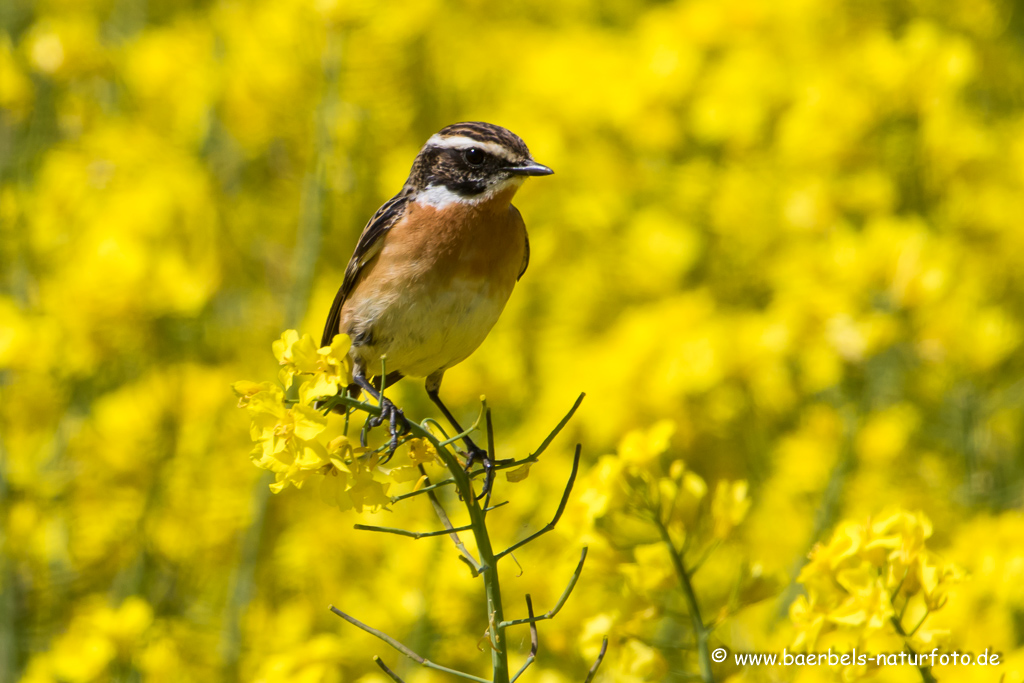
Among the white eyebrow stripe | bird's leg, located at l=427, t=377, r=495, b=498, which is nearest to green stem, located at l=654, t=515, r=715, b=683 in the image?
bird's leg, located at l=427, t=377, r=495, b=498

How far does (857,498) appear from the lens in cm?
485

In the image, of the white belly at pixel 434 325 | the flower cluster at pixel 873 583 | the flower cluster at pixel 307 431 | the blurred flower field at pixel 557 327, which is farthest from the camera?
the blurred flower field at pixel 557 327

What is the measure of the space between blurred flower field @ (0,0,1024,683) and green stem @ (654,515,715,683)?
0.02 metres

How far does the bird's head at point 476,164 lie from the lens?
10.7ft

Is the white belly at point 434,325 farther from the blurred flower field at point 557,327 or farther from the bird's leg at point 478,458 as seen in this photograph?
the blurred flower field at point 557,327

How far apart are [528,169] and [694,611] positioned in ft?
4.62

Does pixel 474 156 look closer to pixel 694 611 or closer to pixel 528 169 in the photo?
pixel 528 169

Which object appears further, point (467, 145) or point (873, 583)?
point (467, 145)

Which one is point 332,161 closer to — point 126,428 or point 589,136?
point 126,428

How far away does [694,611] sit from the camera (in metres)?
2.55

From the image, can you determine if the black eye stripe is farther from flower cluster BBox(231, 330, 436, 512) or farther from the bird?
flower cluster BBox(231, 330, 436, 512)

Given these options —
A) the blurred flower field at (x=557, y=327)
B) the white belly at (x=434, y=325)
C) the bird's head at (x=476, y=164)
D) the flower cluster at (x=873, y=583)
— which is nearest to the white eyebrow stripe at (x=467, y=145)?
the bird's head at (x=476, y=164)

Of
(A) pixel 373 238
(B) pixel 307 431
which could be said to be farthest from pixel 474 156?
(B) pixel 307 431

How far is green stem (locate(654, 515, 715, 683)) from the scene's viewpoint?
8.25 ft
